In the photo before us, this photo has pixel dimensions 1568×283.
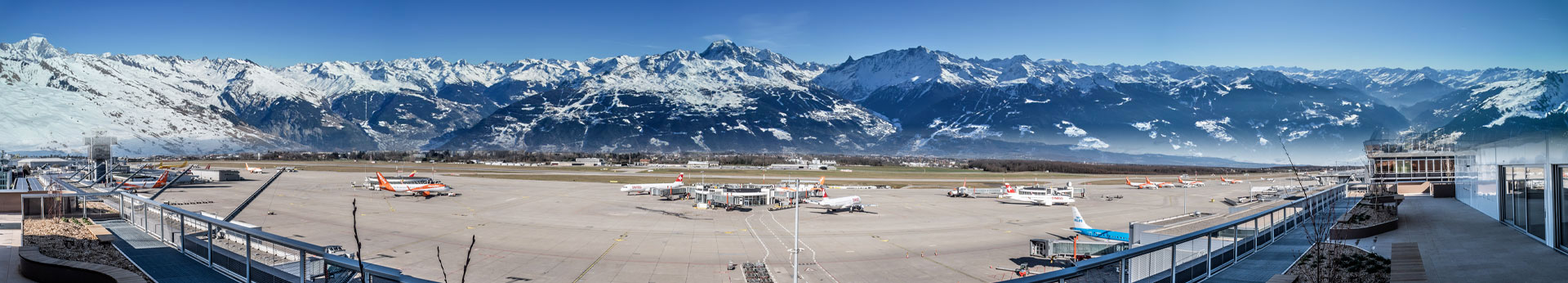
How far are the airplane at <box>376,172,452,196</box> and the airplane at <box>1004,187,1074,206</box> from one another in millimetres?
49017

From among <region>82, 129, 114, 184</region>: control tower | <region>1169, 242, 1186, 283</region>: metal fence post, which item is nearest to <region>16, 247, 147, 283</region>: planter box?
<region>1169, 242, 1186, 283</region>: metal fence post

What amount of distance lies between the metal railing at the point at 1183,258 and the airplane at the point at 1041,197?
133 feet

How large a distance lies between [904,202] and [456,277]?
4200 cm

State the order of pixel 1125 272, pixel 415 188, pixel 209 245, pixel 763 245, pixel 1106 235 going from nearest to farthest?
pixel 1125 272
pixel 209 245
pixel 1106 235
pixel 763 245
pixel 415 188

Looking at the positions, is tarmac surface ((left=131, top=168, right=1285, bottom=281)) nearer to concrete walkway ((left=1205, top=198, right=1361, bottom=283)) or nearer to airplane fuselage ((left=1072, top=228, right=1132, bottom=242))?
airplane fuselage ((left=1072, top=228, right=1132, bottom=242))

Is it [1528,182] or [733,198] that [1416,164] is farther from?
[733,198]

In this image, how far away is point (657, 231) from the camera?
37.1m

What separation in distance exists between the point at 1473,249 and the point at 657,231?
30.8 meters

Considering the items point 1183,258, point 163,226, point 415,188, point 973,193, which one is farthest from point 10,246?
point 973,193

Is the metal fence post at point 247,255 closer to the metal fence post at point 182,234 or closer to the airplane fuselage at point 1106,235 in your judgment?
the metal fence post at point 182,234

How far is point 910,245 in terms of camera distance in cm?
3262

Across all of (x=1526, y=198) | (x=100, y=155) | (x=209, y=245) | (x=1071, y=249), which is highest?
(x=100, y=155)

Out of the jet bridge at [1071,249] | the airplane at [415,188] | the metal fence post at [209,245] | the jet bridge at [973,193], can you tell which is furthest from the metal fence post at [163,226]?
the jet bridge at [973,193]

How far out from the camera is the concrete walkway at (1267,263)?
947 centimetres
